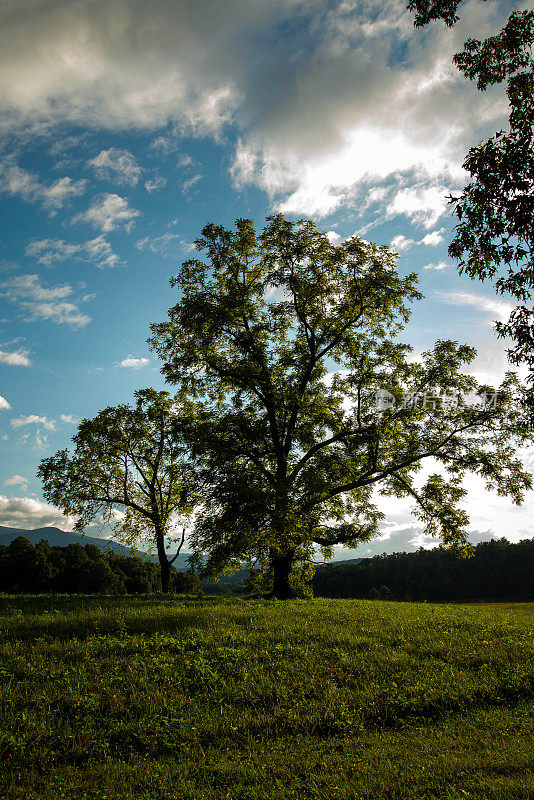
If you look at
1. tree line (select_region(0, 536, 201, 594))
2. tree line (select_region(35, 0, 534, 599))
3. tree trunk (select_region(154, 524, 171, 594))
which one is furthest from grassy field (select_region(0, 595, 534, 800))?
tree line (select_region(0, 536, 201, 594))

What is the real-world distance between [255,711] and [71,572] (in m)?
73.6

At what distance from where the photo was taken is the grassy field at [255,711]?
6.26m

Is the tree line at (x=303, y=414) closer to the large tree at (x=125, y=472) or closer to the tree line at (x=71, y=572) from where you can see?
the large tree at (x=125, y=472)

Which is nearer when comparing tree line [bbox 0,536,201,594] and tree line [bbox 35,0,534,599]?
tree line [bbox 35,0,534,599]

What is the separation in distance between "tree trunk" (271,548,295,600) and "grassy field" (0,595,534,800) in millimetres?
10643

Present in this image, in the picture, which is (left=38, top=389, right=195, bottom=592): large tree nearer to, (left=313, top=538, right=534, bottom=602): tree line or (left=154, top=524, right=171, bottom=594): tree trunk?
(left=154, top=524, right=171, bottom=594): tree trunk

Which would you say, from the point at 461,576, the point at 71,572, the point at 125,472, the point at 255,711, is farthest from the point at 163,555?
the point at 461,576

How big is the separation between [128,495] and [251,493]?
17.0m

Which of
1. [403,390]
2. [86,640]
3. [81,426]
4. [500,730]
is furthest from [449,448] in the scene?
[81,426]

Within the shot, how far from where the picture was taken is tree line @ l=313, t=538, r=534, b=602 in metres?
100

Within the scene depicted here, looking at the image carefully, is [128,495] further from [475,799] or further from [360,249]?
[475,799]

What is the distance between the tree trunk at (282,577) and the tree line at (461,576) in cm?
7811

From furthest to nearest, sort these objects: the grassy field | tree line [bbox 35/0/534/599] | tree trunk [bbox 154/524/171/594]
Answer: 1. tree trunk [bbox 154/524/171/594]
2. tree line [bbox 35/0/534/599]
3. the grassy field

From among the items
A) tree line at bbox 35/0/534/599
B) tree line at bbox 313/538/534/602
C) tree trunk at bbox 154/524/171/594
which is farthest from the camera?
tree line at bbox 313/538/534/602
